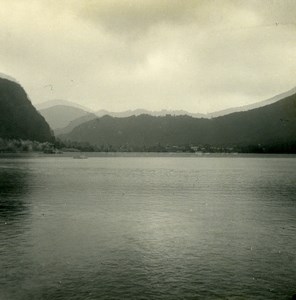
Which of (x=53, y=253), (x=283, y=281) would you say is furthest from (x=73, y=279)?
(x=283, y=281)

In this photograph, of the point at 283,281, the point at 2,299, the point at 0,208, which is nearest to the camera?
the point at 2,299

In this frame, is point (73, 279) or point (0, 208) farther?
point (0, 208)

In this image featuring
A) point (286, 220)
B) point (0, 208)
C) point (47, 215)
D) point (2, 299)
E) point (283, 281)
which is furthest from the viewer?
point (0, 208)

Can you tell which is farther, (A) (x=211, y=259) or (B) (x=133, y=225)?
(B) (x=133, y=225)

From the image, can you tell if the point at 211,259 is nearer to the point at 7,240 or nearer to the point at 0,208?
the point at 7,240

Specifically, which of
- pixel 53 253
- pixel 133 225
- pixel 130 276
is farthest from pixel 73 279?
pixel 133 225

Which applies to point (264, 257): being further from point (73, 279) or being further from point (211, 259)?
point (73, 279)

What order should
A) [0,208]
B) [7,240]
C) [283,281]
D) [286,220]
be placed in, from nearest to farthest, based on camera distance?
[283,281]
[7,240]
[286,220]
[0,208]

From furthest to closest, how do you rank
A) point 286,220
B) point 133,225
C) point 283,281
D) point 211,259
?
point 286,220, point 133,225, point 211,259, point 283,281
